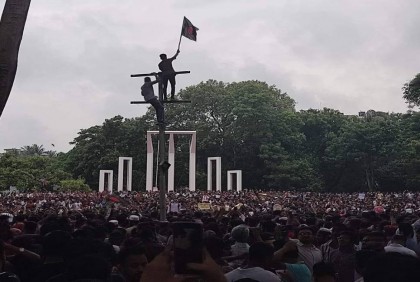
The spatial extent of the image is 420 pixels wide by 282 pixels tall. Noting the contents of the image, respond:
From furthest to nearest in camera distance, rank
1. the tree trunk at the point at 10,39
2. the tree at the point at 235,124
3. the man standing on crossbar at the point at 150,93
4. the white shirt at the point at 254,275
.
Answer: the tree at the point at 235,124, the man standing on crossbar at the point at 150,93, the tree trunk at the point at 10,39, the white shirt at the point at 254,275

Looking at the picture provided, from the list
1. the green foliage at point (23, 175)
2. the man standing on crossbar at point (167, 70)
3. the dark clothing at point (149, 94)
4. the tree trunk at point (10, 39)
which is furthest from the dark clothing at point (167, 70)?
the green foliage at point (23, 175)

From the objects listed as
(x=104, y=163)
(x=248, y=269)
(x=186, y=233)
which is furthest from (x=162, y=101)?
(x=104, y=163)

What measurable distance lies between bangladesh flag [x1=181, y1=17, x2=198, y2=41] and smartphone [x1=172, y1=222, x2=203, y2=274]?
11.8 metres

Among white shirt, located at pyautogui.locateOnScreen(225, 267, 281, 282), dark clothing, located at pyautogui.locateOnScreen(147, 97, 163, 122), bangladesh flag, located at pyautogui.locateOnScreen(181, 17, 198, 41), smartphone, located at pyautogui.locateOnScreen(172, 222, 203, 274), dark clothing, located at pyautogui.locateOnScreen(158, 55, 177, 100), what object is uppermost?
bangladesh flag, located at pyautogui.locateOnScreen(181, 17, 198, 41)

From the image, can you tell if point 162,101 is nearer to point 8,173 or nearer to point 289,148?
point 8,173

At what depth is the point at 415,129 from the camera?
52219mm

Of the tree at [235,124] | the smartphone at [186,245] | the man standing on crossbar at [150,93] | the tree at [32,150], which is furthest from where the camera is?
the tree at [32,150]

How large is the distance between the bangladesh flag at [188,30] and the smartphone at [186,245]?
11.8m

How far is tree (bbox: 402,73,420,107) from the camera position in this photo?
50625mm

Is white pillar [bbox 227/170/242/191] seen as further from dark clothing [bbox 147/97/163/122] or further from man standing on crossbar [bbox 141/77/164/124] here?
man standing on crossbar [bbox 141/77/164/124]

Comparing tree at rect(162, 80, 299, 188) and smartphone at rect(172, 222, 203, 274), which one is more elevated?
tree at rect(162, 80, 299, 188)

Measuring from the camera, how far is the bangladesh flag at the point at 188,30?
45.8ft

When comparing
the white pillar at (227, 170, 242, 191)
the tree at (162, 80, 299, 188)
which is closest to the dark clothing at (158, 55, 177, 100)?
the white pillar at (227, 170, 242, 191)

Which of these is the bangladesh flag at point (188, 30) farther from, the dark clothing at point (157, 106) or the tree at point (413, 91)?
the tree at point (413, 91)
